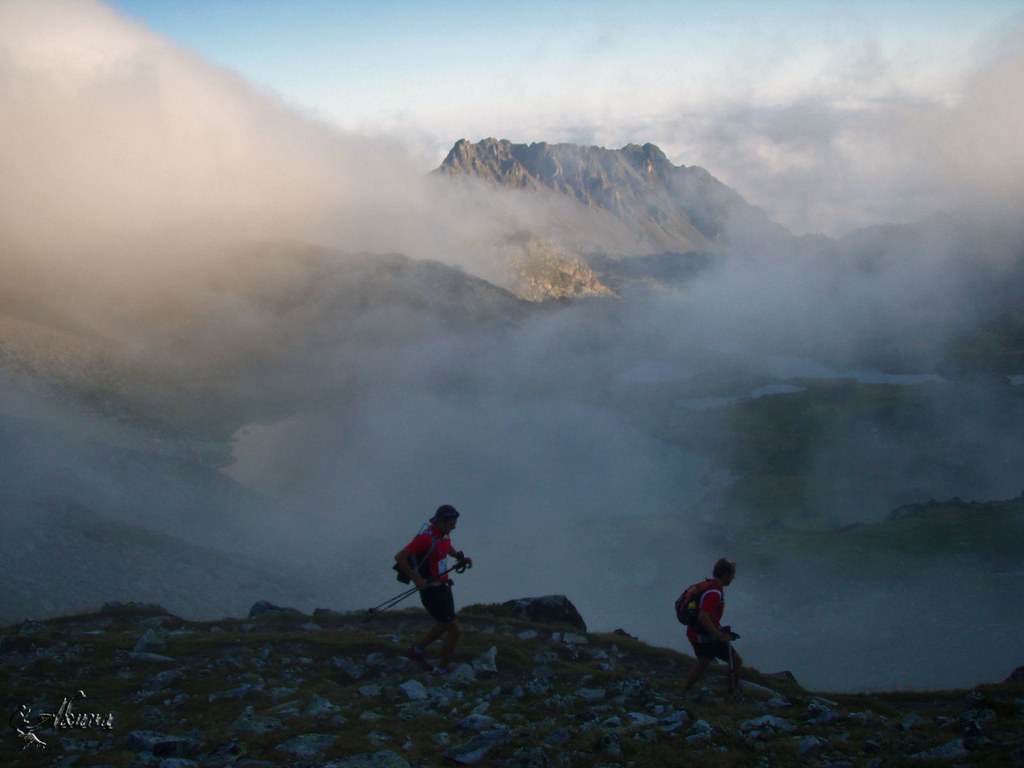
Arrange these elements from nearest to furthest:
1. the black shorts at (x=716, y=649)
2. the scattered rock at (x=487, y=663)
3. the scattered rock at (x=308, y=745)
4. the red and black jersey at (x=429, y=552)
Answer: the scattered rock at (x=308, y=745) → the black shorts at (x=716, y=649) → the red and black jersey at (x=429, y=552) → the scattered rock at (x=487, y=663)

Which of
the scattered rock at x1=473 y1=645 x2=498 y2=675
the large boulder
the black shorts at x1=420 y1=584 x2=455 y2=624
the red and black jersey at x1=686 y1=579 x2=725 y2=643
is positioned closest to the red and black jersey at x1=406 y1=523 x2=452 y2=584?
the black shorts at x1=420 y1=584 x2=455 y2=624

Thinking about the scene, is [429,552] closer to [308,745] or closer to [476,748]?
[308,745]

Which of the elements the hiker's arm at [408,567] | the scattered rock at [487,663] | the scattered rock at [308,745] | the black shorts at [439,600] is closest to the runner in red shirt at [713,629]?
the scattered rock at [487,663]

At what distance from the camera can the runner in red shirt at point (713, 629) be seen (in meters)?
17.1

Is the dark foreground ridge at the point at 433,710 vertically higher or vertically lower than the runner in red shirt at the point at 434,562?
lower

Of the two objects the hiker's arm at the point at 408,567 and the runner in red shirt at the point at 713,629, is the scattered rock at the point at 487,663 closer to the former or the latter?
the hiker's arm at the point at 408,567

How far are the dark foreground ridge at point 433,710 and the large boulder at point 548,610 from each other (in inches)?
180

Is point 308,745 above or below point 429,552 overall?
below

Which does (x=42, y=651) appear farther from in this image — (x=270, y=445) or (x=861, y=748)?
(x=270, y=445)

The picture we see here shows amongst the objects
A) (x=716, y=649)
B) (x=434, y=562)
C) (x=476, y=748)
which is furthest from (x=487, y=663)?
(x=476, y=748)

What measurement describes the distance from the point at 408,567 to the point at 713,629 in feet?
24.0

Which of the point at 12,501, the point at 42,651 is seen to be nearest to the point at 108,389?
the point at 12,501

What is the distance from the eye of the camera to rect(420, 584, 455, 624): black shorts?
18047 mm

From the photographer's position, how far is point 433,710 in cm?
1581
